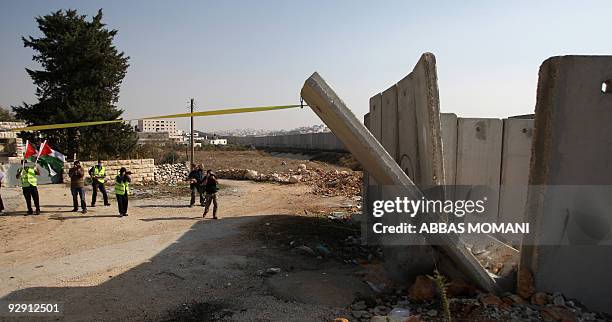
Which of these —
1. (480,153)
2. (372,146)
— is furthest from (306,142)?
(372,146)

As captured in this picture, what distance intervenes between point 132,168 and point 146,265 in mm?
12117

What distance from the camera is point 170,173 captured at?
18.5m

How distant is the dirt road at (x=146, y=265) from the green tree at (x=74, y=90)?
1017 centimetres

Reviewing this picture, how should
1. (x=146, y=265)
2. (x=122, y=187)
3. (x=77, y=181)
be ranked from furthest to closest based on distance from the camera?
1. (x=77, y=181)
2. (x=122, y=187)
3. (x=146, y=265)

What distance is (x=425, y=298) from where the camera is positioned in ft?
12.7

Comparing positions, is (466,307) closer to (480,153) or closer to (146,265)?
(480,153)

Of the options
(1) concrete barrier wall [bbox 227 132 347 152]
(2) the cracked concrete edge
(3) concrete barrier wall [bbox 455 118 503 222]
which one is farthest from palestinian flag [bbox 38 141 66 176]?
(1) concrete barrier wall [bbox 227 132 347 152]

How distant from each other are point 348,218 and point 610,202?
5.72 m

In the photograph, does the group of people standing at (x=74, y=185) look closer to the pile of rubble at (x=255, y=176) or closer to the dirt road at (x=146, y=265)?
the dirt road at (x=146, y=265)

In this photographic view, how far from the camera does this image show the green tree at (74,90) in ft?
62.5

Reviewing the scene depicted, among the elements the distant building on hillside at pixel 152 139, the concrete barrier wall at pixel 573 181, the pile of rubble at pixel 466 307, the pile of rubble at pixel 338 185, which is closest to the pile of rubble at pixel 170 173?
the pile of rubble at pixel 338 185

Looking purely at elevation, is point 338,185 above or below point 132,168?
below

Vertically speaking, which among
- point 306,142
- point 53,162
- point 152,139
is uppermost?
point 152,139

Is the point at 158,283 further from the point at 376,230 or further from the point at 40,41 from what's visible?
the point at 40,41
